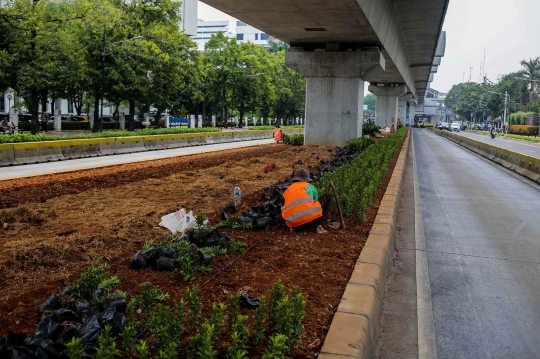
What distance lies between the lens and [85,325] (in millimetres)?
3564

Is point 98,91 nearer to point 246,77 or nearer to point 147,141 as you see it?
point 147,141

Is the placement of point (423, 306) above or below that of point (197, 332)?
below

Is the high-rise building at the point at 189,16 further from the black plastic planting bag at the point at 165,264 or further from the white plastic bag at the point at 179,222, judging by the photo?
the black plastic planting bag at the point at 165,264

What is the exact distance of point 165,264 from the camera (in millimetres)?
5324

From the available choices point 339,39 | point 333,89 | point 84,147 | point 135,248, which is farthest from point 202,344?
point 333,89

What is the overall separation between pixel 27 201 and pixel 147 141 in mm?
18958

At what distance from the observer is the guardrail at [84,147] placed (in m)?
19.5

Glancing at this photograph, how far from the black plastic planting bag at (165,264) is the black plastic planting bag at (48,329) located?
1.79 metres

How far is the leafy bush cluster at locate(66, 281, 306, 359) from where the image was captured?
2.97 m

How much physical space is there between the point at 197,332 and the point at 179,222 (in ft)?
11.9

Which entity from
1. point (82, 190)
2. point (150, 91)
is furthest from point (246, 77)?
point (82, 190)

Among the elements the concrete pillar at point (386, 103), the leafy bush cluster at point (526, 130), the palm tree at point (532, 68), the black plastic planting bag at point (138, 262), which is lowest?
the black plastic planting bag at point (138, 262)

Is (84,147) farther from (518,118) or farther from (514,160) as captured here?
(518,118)

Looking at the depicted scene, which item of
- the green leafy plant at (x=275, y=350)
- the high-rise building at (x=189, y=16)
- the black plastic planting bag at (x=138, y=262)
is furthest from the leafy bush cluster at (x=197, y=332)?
the high-rise building at (x=189, y=16)
